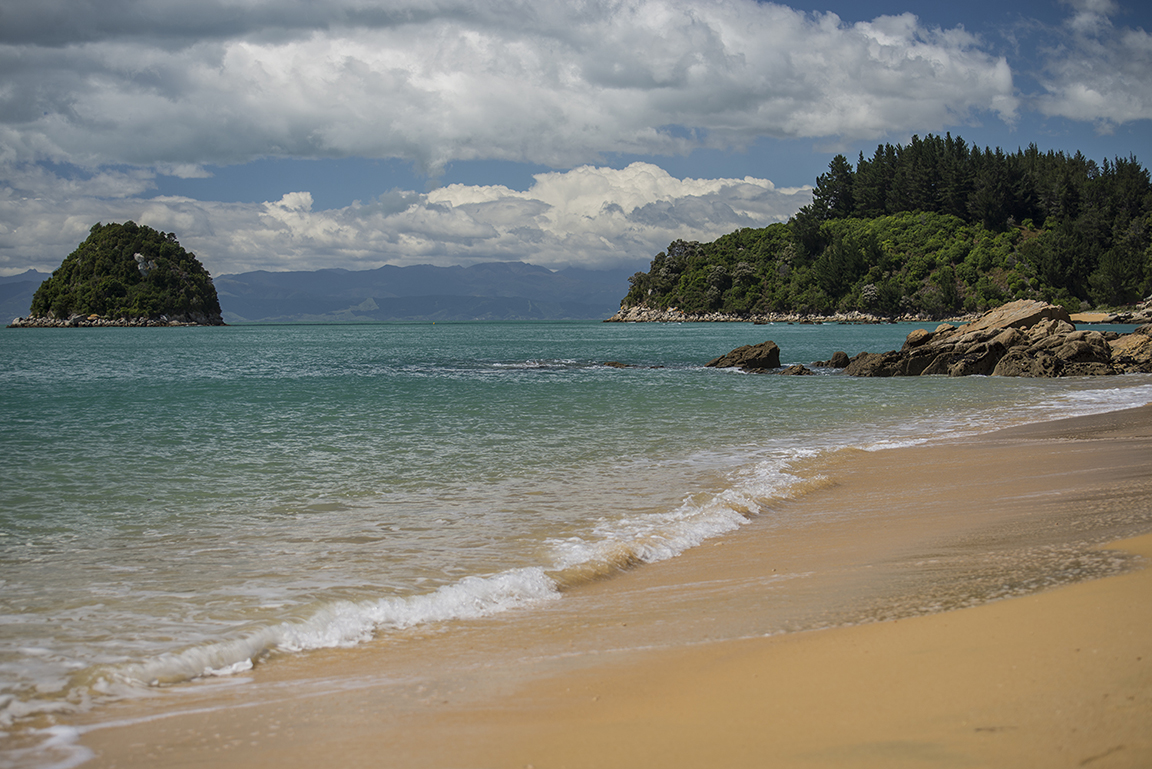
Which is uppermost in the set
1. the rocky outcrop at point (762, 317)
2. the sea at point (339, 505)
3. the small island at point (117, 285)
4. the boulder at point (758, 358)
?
the small island at point (117, 285)

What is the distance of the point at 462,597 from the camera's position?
638 centimetres

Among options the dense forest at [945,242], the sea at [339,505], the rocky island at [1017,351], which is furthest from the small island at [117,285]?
the rocky island at [1017,351]

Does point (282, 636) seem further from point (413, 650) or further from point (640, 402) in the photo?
point (640, 402)

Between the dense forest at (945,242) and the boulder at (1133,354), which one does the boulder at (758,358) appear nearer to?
the boulder at (1133,354)

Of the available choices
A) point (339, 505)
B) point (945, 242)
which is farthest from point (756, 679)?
point (945, 242)

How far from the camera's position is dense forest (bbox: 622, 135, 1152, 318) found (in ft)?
380

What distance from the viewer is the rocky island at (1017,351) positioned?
32406 mm

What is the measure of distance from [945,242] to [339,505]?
150 metres

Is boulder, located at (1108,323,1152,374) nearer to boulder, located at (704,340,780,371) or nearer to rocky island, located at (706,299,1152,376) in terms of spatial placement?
rocky island, located at (706,299,1152,376)

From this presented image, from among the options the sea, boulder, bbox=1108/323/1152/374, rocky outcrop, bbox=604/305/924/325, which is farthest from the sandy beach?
rocky outcrop, bbox=604/305/924/325

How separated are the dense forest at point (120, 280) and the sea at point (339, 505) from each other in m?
177

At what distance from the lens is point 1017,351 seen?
109 ft

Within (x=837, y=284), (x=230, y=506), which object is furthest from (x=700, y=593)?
(x=837, y=284)

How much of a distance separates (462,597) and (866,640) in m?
3.38
